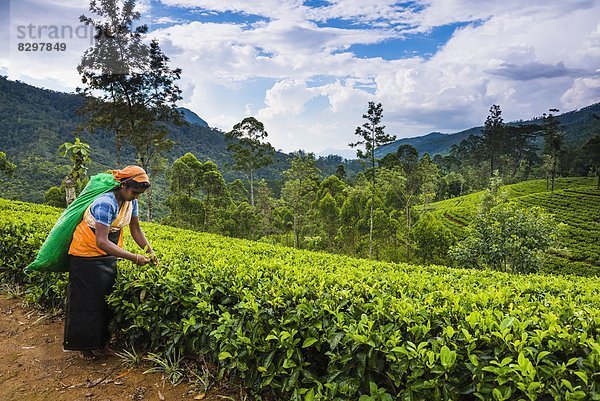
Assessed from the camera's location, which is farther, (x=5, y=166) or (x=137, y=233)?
(x=5, y=166)

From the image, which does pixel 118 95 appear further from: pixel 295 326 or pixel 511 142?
pixel 511 142

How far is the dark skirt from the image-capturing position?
3.44m

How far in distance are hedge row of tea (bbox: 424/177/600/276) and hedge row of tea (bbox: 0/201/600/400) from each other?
20.9 m

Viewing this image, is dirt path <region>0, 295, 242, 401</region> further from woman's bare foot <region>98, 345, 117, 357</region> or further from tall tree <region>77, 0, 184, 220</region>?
tall tree <region>77, 0, 184, 220</region>

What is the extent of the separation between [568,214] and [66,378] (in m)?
44.8

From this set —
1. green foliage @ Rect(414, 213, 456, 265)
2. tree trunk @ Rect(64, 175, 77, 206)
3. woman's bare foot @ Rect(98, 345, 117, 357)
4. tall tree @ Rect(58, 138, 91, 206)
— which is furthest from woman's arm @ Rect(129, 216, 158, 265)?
green foliage @ Rect(414, 213, 456, 265)

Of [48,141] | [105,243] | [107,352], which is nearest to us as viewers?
[105,243]

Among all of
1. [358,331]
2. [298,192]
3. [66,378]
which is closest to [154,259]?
[66,378]

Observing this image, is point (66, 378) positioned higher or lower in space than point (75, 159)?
lower

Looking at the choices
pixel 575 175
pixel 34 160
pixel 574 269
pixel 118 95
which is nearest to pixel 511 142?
pixel 575 175

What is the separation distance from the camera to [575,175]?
59.1 meters

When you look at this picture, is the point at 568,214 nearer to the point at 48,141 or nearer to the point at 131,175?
the point at 131,175

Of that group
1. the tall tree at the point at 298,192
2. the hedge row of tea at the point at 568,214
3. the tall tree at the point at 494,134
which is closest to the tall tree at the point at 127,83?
the tall tree at the point at 298,192

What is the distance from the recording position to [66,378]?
3336mm
